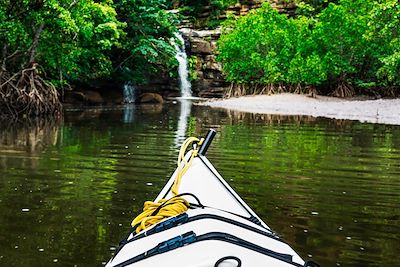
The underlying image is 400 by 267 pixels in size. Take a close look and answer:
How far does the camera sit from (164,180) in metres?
7.48

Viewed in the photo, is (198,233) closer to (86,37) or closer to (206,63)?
(86,37)

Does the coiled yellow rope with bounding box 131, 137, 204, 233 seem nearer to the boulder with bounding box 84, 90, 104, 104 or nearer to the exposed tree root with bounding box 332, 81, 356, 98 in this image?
the boulder with bounding box 84, 90, 104, 104

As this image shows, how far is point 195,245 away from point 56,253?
88.2 inches

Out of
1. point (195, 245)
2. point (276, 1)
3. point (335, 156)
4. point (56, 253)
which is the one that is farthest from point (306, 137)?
point (276, 1)

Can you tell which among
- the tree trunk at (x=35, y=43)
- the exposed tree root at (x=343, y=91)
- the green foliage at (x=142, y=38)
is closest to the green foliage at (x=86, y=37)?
the green foliage at (x=142, y=38)

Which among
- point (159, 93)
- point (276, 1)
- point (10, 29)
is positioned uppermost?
point (276, 1)

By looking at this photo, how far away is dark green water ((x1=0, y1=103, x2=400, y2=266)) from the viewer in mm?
4773

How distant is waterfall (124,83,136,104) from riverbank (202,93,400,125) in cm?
439

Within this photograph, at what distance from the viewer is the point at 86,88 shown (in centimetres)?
2677

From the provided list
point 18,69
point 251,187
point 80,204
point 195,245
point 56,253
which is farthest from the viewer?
point 18,69

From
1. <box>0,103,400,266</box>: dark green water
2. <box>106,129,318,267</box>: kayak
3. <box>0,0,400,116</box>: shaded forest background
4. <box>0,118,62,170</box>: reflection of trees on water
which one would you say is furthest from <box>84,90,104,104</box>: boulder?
<box>106,129,318,267</box>: kayak

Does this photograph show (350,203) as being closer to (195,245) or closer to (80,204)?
(80,204)

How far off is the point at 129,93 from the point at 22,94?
12.0m

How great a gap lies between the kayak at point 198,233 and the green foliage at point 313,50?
2232 centimetres
